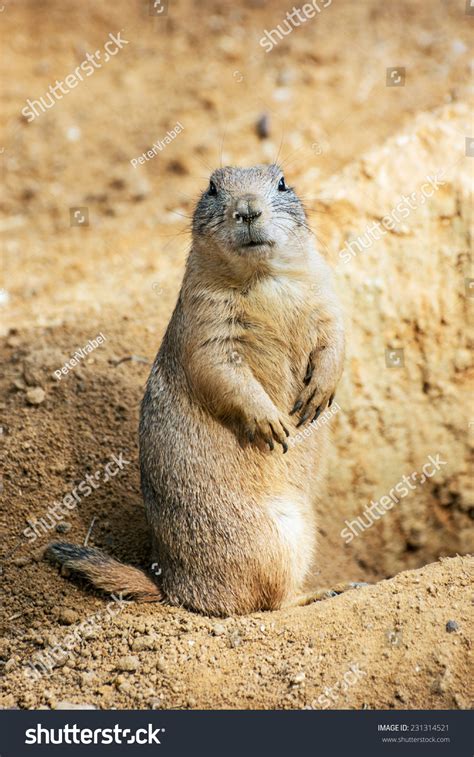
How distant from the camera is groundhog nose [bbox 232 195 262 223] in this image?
16.2 feet

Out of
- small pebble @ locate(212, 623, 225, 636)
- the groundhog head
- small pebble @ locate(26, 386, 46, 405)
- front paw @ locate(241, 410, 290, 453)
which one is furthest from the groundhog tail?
the groundhog head

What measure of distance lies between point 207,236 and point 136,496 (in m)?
2.10

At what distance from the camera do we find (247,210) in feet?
16.2

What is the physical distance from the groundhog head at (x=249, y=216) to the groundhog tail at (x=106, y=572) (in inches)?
78.8

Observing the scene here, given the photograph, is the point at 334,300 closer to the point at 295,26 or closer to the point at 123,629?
the point at 123,629

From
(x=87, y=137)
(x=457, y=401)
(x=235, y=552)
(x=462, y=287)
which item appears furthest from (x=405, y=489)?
(x=87, y=137)

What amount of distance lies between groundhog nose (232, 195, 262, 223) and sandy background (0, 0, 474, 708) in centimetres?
149

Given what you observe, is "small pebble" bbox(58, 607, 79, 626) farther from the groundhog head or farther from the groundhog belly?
the groundhog head

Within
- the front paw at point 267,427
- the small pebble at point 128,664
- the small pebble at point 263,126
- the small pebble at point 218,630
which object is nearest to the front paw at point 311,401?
the front paw at point 267,427

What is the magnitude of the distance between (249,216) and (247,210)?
4 cm

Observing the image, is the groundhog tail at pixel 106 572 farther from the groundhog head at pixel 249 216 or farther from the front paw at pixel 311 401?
the groundhog head at pixel 249 216

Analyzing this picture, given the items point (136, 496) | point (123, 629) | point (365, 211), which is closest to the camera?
point (123, 629)

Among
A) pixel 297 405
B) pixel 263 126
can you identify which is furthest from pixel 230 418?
pixel 263 126

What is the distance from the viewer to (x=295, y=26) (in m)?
11.5
